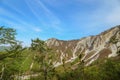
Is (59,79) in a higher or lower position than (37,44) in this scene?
lower

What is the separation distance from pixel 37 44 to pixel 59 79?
20.7m

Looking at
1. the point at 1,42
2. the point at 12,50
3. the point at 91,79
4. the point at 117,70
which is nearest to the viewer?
the point at 1,42

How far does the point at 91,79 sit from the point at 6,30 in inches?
2662

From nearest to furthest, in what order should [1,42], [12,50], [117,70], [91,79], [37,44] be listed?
[1,42]
[12,50]
[117,70]
[91,79]
[37,44]

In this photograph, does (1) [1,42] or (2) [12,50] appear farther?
(2) [12,50]

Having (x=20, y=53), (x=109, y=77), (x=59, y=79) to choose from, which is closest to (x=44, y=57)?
(x=59, y=79)

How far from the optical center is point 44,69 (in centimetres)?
9662

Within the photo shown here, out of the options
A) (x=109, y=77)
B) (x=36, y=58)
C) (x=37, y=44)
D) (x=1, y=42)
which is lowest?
(x=109, y=77)

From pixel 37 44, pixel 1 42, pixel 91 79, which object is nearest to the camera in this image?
pixel 1 42

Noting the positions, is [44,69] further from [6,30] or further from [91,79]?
[6,30]

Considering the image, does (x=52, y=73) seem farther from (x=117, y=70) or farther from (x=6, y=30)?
(x=6, y=30)

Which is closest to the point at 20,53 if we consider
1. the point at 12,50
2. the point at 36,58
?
the point at 12,50

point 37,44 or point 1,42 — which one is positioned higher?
point 37,44

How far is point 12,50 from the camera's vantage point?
27.8 m
